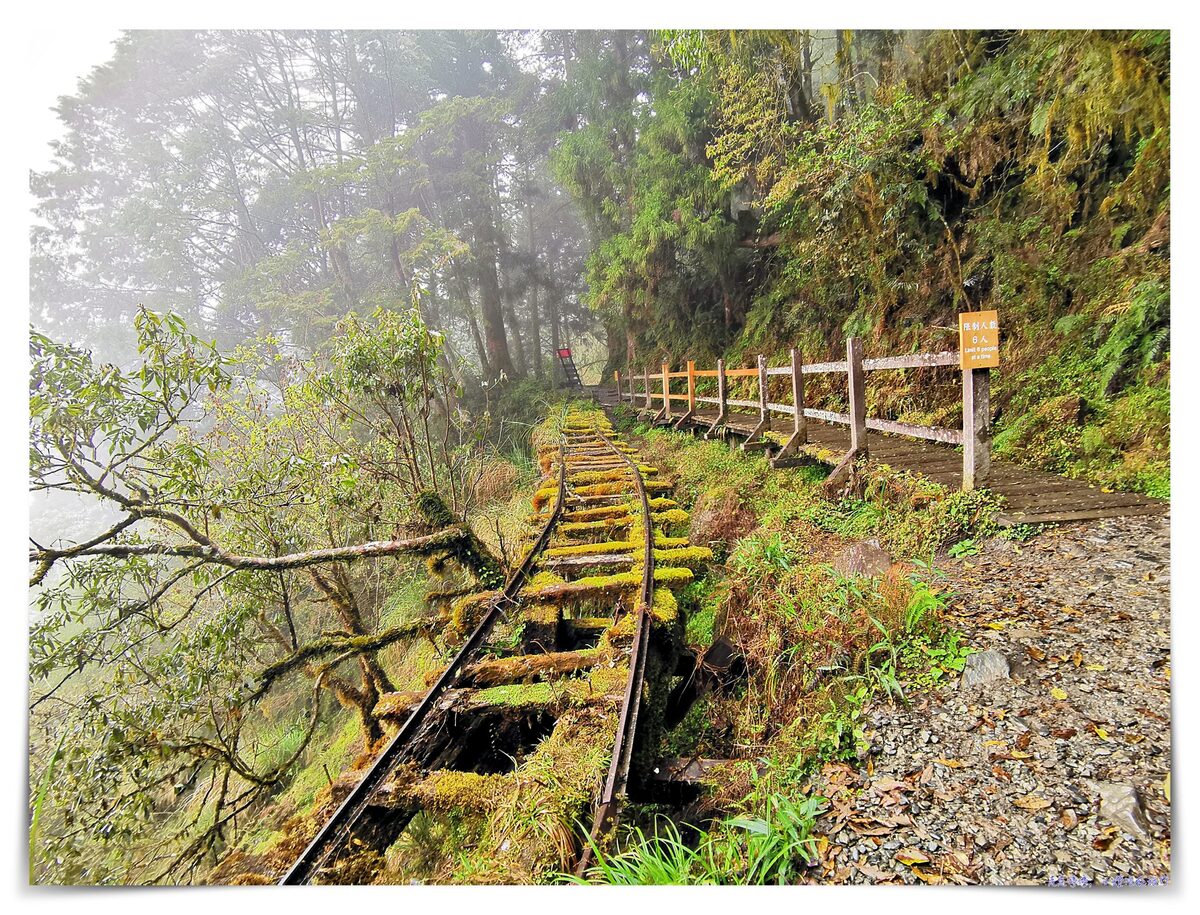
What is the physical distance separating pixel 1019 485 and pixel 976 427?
499 mm

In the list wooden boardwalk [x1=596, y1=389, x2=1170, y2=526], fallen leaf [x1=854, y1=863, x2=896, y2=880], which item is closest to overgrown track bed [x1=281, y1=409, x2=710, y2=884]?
fallen leaf [x1=854, y1=863, x2=896, y2=880]

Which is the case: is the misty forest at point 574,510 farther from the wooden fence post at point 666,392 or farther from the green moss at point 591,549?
the wooden fence post at point 666,392

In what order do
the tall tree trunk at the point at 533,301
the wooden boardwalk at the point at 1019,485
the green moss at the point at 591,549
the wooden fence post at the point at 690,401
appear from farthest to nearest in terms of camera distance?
the wooden fence post at the point at 690,401 → the tall tree trunk at the point at 533,301 → the green moss at the point at 591,549 → the wooden boardwalk at the point at 1019,485

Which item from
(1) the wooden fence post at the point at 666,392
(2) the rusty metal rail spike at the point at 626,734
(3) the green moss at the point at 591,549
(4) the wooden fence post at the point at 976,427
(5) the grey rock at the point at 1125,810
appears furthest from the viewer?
(1) the wooden fence post at the point at 666,392

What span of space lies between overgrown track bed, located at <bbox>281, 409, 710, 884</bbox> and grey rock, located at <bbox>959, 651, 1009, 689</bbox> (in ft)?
4.09

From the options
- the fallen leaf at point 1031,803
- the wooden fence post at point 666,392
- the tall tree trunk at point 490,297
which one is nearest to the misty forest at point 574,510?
the fallen leaf at point 1031,803

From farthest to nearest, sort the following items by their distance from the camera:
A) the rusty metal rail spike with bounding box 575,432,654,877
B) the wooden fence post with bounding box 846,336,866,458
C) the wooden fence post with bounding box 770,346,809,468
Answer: the wooden fence post with bounding box 770,346,809,468 → the wooden fence post with bounding box 846,336,866,458 → the rusty metal rail spike with bounding box 575,432,654,877

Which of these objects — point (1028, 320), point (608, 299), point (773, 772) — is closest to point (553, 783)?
point (773, 772)

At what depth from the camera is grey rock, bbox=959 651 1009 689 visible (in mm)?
1699

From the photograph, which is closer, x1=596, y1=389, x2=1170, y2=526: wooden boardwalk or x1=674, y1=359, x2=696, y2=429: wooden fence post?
x1=596, y1=389, x2=1170, y2=526: wooden boardwalk

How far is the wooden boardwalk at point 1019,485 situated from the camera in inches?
93.2

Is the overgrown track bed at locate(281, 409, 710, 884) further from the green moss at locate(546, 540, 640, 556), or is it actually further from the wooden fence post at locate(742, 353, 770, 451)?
the wooden fence post at locate(742, 353, 770, 451)

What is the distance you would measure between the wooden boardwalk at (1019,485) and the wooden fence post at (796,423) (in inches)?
5.1

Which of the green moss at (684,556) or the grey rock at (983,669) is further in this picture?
the green moss at (684,556)
